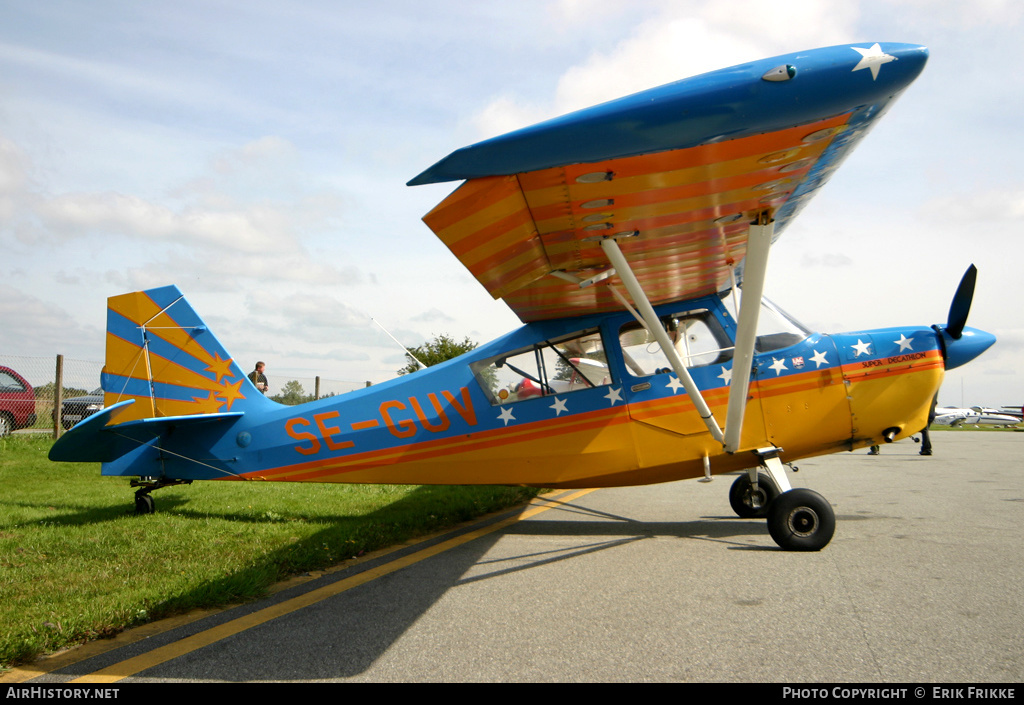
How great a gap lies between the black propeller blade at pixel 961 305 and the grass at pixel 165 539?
16.6 feet

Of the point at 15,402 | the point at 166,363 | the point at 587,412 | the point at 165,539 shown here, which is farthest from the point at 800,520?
the point at 15,402

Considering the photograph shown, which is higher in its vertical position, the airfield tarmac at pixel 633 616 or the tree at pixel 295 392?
the tree at pixel 295 392

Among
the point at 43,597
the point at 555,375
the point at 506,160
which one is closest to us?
the point at 506,160

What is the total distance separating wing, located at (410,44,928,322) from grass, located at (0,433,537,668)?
8.50 ft

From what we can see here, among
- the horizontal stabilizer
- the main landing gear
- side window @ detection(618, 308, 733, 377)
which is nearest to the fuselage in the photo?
side window @ detection(618, 308, 733, 377)

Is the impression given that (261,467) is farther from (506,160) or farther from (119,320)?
(506,160)

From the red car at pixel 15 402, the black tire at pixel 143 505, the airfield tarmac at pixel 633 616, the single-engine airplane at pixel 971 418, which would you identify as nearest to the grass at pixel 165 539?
the black tire at pixel 143 505

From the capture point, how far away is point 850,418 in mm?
5398

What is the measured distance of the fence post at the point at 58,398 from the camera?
11.6 metres

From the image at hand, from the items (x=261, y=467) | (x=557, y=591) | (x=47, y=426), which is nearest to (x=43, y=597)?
(x=261, y=467)

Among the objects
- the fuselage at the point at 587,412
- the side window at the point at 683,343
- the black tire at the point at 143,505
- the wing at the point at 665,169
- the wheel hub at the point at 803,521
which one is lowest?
the wheel hub at the point at 803,521

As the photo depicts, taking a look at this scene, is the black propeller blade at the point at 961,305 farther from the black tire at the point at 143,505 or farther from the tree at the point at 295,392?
the tree at the point at 295,392
